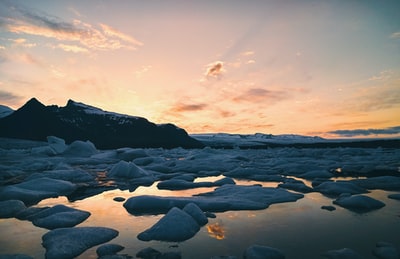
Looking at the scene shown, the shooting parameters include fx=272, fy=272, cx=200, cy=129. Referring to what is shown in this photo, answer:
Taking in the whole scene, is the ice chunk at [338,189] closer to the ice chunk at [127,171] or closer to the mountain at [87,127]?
the ice chunk at [127,171]

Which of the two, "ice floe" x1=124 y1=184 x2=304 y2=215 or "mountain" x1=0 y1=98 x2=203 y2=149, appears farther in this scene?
"mountain" x1=0 y1=98 x2=203 y2=149

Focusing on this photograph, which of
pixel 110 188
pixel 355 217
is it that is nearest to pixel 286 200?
pixel 355 217

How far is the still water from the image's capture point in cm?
344

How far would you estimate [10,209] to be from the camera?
5344mm

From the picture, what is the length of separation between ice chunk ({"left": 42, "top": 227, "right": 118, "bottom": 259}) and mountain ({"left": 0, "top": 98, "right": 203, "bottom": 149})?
5625 centimetres

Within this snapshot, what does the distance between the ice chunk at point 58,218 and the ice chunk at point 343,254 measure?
12.5 ft

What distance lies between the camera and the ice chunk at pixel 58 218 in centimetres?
439

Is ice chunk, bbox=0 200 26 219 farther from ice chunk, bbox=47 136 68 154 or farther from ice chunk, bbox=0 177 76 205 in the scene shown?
ice chunk, bbox=47 136 68 154

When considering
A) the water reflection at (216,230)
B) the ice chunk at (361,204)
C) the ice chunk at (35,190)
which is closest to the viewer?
the water reflection at (216,230)

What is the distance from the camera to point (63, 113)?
69.4 meters

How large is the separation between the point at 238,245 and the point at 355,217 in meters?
2.71

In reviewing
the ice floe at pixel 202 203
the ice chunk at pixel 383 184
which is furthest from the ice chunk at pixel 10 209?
the ice chunk at pixel 383 184

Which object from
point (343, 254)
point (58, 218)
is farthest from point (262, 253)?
point (58, 218)

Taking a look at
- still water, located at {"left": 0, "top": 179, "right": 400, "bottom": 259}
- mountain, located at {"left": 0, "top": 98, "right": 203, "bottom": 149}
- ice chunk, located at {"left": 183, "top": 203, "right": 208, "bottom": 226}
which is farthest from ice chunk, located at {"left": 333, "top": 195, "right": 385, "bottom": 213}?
mountain, located at {"left": 0, "top": 98, "right": 203, "bottom": 149}
